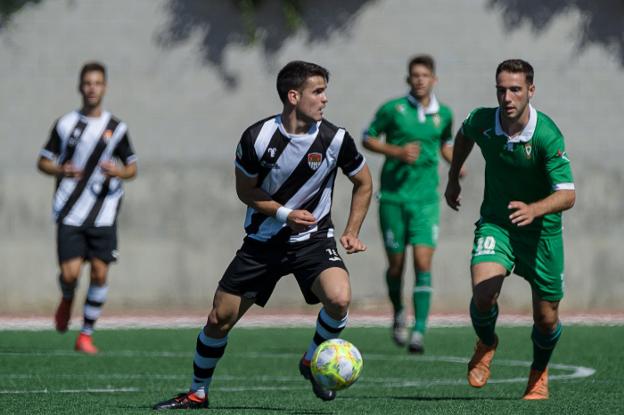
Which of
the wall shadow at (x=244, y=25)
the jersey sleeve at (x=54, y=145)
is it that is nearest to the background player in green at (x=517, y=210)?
the jersey sleeve at (x=54, y=145)

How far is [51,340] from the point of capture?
564 inches

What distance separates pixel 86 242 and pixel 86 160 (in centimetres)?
74

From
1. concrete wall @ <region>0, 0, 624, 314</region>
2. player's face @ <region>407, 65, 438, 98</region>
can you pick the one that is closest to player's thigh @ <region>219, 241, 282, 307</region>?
player's face @ <region>407, 65, 438, 98</region>

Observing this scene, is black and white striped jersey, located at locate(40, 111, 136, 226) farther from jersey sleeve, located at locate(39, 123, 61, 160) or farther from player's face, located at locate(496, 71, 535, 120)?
player's face, located at locate(496, 71, 535, 120)

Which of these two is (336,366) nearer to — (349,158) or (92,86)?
(349,158)

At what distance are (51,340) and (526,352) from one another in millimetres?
4704

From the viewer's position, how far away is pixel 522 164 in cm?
872

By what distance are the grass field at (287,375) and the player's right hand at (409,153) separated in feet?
5.71

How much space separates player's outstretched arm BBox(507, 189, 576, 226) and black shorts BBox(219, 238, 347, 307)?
3.71ft

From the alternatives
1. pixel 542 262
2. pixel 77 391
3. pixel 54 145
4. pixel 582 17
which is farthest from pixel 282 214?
pixel 582 17

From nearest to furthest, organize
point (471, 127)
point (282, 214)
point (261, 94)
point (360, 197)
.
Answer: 1. point (282, 214)
2. point (360, 197)
3. point (471, 127)
4. point (261, 94)

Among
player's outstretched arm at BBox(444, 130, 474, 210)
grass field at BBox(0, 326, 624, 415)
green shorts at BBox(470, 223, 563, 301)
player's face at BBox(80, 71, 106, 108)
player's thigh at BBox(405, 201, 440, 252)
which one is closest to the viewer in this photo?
grass field at BBox(0, 326, 624, 415)

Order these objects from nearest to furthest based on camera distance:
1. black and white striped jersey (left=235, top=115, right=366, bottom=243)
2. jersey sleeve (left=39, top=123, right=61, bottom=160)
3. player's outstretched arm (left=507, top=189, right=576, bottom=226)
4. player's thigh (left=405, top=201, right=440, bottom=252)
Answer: player's outstretched arm (left=507, top=189, right=576, bottom=226)
black and white striped jersey (left=235, top=115, right=366, bottom=243)
jersey sleeve (left=39, top=123, right=61, bottom=160)
player's thigh (left=405, top=201, right=440, bottom=252)

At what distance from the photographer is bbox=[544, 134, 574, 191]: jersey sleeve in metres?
8.55
